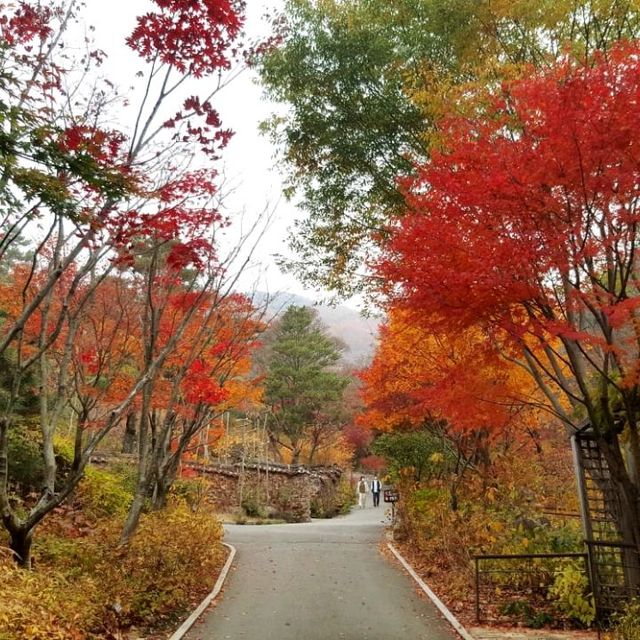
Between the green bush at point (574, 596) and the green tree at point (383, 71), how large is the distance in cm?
575

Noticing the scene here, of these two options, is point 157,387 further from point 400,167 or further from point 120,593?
point 400,167

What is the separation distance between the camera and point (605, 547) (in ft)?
24.1

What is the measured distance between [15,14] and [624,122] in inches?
219

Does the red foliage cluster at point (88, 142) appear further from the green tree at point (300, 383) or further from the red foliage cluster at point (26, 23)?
the green tree at point (300, 383)

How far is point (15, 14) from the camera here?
213 inches

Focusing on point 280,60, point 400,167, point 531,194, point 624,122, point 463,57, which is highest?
point 280,60

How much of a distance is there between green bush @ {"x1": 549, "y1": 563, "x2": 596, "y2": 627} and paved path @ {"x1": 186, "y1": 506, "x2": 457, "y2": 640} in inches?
57.5

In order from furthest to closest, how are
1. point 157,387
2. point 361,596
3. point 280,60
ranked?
1. point 157,387
2. point 280,60
3. point 361,596

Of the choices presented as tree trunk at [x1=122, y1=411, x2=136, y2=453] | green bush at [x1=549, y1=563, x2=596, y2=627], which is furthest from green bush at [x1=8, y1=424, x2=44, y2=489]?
tree trunk at [x1=122, y1=411, x2=136, y2=453]

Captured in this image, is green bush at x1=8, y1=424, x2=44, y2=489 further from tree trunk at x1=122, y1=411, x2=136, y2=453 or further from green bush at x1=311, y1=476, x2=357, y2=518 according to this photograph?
green bush at x1=311, y1=476, x2=357, y2=518

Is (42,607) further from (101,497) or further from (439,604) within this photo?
(101,497)

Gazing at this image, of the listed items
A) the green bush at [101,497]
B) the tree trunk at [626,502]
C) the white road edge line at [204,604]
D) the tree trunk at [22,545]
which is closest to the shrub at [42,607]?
the tree trunk at [22,545]

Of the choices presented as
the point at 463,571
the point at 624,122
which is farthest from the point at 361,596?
the point at 624,122

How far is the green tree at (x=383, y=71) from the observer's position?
7828 millimetres
